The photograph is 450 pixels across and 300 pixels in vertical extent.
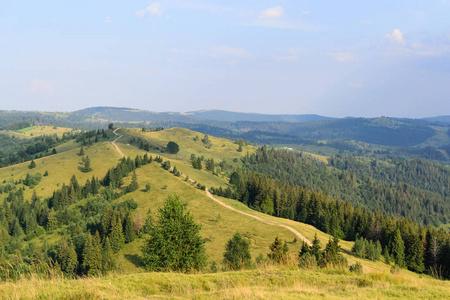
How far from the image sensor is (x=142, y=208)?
4473 inches

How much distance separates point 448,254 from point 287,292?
91.4 m

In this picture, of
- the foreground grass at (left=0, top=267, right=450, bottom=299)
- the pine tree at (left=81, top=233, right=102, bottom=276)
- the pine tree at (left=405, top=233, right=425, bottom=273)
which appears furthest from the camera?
the pine tree at (left=405, top=233, right=425, bottom=273)

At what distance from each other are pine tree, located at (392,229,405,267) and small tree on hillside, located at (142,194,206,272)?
77.5m

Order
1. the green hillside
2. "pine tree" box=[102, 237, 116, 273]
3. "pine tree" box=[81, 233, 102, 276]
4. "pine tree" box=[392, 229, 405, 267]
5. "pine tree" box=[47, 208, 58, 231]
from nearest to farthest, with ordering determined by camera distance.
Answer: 1. the green hillside
2. "pine tree" box=[102, 237, 116, 273]
3. "pine tree" box=[81, 233, 102, 276]
4. "pine tree" box=[392, 229, 405, 267]
5. "pine tree" box=[47, 208, 58, 231]

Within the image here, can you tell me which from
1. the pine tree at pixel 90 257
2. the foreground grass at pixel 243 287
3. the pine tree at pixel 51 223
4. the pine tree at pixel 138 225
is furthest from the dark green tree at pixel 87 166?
the foreground grass at pixel 243 287

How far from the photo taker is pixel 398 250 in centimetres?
9131

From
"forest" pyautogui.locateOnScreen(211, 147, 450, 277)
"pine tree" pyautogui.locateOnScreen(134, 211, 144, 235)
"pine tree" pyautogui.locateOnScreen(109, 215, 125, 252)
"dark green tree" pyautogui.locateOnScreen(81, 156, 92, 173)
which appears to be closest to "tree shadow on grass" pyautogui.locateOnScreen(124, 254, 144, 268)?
"pine tree" pyautogui.locateOnScreen(109, 215, 125, 252)

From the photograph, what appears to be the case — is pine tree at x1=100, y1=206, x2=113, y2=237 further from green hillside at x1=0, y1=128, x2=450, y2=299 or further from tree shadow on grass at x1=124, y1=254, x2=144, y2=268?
tree shadow on grass at x1=124, y1=254, x2=144, y2=268

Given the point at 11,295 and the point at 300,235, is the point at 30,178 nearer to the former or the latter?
the point at 300,235

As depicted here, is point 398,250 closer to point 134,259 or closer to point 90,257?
point 134,259

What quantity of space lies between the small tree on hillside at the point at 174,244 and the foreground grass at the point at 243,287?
15.2 m

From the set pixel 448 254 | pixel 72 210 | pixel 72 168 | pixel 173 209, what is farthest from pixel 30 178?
pixel 448 254

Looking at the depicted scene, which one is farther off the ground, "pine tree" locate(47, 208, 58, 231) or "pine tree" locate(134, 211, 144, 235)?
"pine tree" locate(134, 211, 144, 235)

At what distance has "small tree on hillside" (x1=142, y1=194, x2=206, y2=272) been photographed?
36.2 meters
